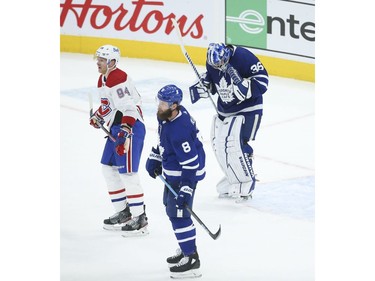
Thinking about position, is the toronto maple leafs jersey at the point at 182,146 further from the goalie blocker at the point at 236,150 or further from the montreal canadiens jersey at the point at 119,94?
the goalie blocker at the point at 236,150

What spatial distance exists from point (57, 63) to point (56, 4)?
0.72 ft

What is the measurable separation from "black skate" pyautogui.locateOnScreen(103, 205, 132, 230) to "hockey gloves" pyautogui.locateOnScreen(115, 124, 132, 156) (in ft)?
1.61

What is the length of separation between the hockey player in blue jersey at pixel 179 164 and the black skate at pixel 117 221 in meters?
0.70

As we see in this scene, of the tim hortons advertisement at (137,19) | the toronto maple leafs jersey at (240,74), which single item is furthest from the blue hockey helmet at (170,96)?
the tim hortons advertisement at (137,19)

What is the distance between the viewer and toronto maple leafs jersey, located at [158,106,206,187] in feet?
15.2

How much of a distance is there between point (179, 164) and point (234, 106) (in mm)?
1236

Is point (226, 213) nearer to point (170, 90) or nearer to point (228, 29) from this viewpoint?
point (170, 90)

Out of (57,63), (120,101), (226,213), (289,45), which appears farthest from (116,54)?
(289,45)

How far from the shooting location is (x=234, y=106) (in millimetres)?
5910

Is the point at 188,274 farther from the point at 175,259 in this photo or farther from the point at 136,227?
the point at 136,227

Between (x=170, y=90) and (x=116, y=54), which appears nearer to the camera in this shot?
(x=170, y=90)

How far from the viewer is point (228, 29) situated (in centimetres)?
887

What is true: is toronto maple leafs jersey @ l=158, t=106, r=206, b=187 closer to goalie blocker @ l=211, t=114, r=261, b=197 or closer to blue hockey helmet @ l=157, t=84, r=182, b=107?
blue hockey helmet @ l=157, t=84, r=182, b=107

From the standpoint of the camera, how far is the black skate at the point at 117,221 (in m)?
5.55
